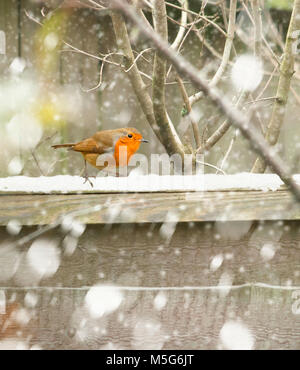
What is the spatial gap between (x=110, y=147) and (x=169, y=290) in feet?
0.89

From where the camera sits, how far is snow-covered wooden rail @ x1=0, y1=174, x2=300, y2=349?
0.63 metres

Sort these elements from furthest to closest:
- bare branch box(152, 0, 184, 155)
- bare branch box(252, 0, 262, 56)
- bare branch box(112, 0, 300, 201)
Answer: bare branch box(252, 0, 262, 56)
bare branch box(152, 0, 184, 155)
bare branch box(112, 0, 300, 201)

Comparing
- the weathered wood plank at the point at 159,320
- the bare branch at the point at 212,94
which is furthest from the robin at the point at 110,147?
the bare branch at the point at 212,94

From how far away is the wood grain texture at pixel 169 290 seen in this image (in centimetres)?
64

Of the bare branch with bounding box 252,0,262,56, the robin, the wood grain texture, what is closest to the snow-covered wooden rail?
the wood grain texture

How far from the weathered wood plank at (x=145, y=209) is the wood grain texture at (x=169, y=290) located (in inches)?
1.5

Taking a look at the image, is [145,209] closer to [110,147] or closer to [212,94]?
[110,147]

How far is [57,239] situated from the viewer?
2.06 ft

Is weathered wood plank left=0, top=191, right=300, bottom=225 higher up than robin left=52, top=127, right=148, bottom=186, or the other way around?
robin left=52, top=127, right=148, bottom=186

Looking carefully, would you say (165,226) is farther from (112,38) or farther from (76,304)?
(112,38)

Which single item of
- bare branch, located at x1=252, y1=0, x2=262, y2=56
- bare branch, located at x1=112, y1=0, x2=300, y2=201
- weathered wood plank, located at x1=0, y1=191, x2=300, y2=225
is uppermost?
bare branch, located at x1=252, y1=0, x2=262, y2=56

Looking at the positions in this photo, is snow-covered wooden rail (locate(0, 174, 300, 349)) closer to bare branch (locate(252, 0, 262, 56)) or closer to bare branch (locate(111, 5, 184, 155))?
Answer: bare branch (locate(111, 5, 184, 155))

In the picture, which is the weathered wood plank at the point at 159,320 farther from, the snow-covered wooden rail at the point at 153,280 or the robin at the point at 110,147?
the robin at the point at 110,147

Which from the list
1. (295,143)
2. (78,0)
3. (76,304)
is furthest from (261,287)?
(78,0)
